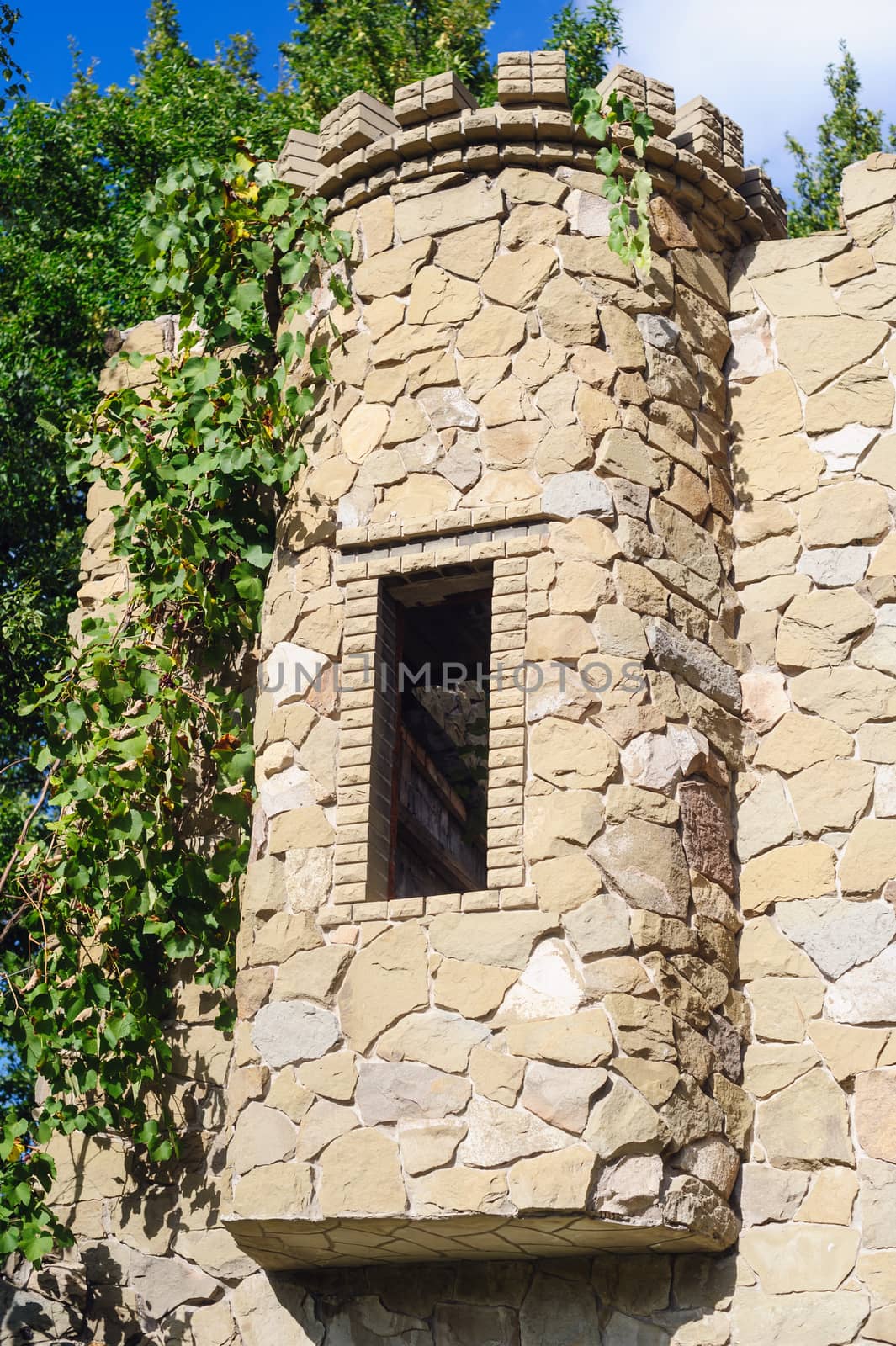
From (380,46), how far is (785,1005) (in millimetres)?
9385

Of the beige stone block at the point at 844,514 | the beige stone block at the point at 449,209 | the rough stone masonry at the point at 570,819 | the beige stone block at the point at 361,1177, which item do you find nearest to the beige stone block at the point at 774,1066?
the rough stone masonry at the point at 570,819

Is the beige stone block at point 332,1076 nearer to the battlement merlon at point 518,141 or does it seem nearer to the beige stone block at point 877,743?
Result: the beige stone block at point 877,743

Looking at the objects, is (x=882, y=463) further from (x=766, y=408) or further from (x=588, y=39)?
(x=588, y=39)

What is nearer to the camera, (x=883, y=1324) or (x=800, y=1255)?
(x=883, y=1324)

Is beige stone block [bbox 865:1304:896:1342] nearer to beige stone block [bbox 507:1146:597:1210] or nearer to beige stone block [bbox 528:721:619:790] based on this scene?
beige stone block [bbox 507:1146:597:1210]

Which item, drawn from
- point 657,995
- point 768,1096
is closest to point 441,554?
point 657,995

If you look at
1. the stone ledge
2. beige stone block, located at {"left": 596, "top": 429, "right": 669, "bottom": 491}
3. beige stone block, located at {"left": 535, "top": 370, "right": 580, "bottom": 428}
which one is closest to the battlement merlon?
beige stone block, located at {"left": 535, "top": 370, "right": 580, "bottom": 428}

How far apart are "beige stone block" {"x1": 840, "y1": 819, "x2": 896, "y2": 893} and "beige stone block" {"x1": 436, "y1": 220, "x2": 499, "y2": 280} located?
2.55m

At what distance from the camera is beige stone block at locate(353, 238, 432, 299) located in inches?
257

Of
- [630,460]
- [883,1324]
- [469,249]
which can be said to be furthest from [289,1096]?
[469,249]

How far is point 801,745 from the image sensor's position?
6.04m

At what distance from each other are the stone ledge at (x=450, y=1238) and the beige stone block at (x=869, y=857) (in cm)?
125

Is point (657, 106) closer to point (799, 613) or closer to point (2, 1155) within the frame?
point (799, 613)

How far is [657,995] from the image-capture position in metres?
5.37
